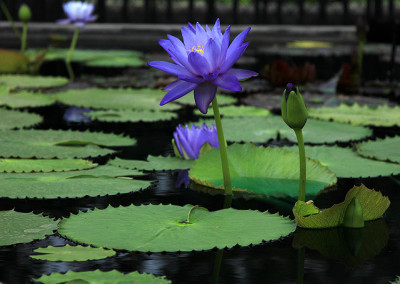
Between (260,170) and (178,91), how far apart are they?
38 centimetres

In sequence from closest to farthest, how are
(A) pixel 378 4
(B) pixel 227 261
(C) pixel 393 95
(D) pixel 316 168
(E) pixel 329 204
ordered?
(B) pixel 227 261 → (E) pixel 329 204 → (D) pixel 316 168 → (C) pixel 393 95 → (A) pixel 378 4

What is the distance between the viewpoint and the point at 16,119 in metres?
2.21

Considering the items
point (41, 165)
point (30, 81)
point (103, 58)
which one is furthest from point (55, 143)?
point (103, 58)

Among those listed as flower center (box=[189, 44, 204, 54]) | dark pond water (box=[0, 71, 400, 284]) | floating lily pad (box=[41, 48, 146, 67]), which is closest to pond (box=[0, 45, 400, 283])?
dark pond water (box=[0, 71, 400, 284])

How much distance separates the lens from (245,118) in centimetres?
227

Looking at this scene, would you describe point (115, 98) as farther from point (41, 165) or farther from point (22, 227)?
point (22, 227)

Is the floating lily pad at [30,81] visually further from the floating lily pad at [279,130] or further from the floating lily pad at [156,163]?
the floating lily pad at [156,163]

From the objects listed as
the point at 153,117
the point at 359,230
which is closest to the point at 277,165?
the point at 359,230

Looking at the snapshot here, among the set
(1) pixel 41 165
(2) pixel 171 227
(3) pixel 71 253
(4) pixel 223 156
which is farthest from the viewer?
(1) pixel 41 165

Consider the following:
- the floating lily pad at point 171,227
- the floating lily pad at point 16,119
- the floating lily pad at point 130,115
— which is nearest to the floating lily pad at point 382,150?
the floating lily pad at point 171,227

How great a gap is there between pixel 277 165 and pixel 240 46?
42 cm

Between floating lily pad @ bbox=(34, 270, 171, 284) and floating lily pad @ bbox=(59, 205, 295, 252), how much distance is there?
0.11m

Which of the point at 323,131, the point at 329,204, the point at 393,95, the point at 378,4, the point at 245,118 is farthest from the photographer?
the point at 378,4

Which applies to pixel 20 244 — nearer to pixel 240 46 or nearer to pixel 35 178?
pixel 35 178
